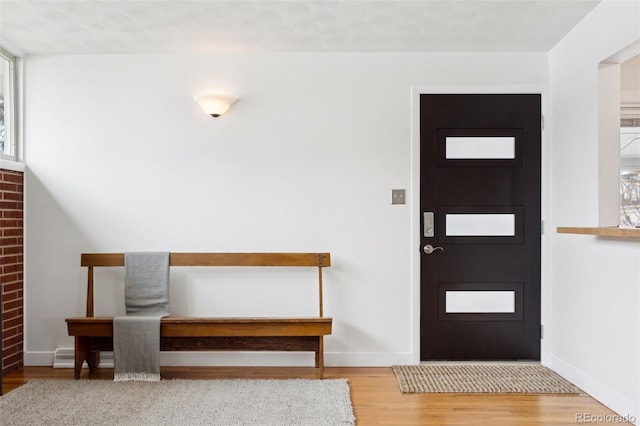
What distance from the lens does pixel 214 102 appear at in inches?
137

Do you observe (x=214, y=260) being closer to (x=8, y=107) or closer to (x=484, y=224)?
(x=8, y=107)

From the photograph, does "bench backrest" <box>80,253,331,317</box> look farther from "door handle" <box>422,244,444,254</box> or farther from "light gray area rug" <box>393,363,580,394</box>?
"light gray area rug" <box>393,363,580,394</box>

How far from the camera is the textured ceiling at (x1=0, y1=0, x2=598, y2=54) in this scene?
9.37ft

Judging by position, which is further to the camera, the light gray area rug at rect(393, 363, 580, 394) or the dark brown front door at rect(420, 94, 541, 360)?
the dark brown front door at rect(420, 94, 541, 360)

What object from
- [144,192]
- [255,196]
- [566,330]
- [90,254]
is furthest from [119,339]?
[566,330]

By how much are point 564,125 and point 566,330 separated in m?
1.43

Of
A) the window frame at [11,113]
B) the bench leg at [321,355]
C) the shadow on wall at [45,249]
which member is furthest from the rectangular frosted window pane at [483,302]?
the window frame at [11,113]

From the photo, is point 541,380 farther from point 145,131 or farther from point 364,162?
point 145,131

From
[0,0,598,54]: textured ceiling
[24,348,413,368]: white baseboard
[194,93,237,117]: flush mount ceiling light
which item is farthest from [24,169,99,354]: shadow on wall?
[194,93,237,117]: flush mount ceiling light

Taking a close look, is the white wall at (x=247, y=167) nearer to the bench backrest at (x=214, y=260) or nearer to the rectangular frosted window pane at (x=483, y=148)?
the bench backrest at (x=214, y=260)

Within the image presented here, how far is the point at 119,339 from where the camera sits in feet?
10.7

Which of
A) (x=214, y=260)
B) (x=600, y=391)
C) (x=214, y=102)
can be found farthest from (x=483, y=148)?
(x=214, y=260)

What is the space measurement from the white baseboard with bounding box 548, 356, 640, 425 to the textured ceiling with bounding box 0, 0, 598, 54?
2.27m

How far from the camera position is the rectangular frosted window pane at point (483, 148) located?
142 inches
